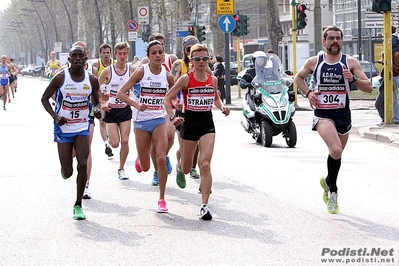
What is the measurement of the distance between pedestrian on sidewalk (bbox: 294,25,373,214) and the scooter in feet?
23.7

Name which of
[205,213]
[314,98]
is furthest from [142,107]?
[314,98]

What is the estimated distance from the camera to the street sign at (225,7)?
108 feet

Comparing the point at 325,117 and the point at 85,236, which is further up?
the point at 325,117

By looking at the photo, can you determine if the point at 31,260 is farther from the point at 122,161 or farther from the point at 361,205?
the point at 122,161

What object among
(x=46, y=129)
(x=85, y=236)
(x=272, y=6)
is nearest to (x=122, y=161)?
(x=85, y=236)

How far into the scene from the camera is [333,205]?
9.23 meters

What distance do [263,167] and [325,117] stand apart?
14.0ft

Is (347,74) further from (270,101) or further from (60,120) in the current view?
(270,101)

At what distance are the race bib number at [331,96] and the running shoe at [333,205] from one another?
0.85 m

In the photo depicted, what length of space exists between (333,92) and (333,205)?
1079mm

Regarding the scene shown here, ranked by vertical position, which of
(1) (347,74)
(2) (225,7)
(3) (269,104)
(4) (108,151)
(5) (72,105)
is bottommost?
(4) (108,151)

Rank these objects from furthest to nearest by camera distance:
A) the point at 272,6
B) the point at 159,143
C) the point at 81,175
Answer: the point at 272,6 < the point at 159,143 < the point at 81,175

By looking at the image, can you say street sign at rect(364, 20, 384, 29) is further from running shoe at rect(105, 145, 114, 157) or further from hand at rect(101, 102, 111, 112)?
hand at rect(101, 102, 111, 112)

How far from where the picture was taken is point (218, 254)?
23.9 ft
